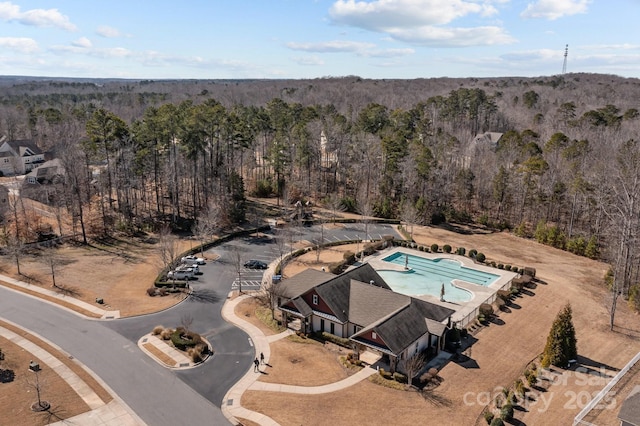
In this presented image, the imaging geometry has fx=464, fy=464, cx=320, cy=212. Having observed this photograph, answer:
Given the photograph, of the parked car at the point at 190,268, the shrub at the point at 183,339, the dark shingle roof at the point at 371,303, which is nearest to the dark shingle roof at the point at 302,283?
the dark shingle roof at the point at 371,303

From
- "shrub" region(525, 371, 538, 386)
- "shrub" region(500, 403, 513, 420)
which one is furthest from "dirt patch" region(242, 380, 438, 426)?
"shrub" region(525, 371, 538, 386)

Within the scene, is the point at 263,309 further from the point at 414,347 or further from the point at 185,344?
the point at 414,347

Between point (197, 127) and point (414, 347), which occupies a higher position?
point (197, 127)

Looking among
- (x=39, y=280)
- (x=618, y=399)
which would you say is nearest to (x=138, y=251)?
(x=39, y=280)

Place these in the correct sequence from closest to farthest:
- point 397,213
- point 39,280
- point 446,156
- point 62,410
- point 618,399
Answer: point 62,410
point 618,399
point 39,280
point 397,213
point 446,156

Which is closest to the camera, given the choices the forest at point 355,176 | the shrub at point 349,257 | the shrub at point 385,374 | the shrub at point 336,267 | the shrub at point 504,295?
the shrub at point 385,374

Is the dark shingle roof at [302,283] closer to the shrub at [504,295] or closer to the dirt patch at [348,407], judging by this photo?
the dirt patch at [348,407]

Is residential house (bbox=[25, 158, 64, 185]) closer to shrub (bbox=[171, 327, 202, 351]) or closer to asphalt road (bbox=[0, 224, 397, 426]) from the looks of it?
asphalt road (bbox=[0, 224, 397, 426])
